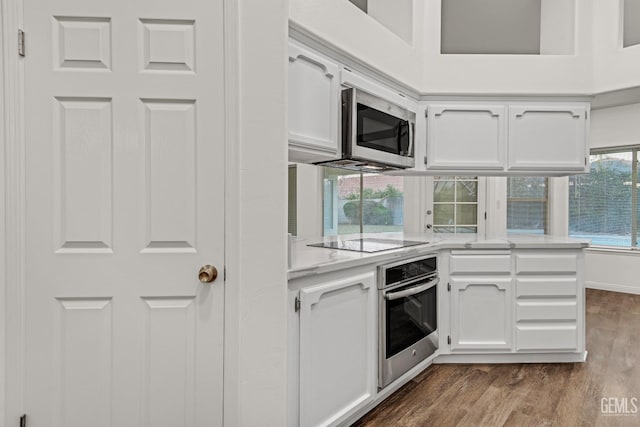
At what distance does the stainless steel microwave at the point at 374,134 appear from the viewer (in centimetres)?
220

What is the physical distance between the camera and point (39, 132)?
1.38m

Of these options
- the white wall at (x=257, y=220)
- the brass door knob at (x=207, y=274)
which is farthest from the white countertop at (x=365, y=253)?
the brass door knob at (x=207, y=274)

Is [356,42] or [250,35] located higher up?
[356,42]

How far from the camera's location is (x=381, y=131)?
2.43 metres

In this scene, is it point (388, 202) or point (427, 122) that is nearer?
point (427, 122)

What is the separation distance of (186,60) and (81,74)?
0.37 metres

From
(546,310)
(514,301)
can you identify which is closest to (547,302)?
(546,310)

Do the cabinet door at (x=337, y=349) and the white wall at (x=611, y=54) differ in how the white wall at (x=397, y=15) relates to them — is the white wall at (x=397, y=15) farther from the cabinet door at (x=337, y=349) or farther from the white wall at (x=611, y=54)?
the cabinet door at (x=337, y=349)

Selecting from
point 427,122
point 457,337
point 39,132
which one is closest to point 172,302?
point 39,132

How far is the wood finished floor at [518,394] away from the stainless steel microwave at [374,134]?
142 centimetres

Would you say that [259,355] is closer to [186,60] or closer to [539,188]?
[186,60]

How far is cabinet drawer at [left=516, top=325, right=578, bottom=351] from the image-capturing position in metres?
2.74

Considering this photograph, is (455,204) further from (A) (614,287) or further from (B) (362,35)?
(B) (362,35)

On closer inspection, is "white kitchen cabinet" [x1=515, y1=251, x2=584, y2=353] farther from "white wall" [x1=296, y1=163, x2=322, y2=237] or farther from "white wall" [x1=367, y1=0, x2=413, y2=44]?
"white wall" [x1=296, y1=163, x2=322, y2=237]
